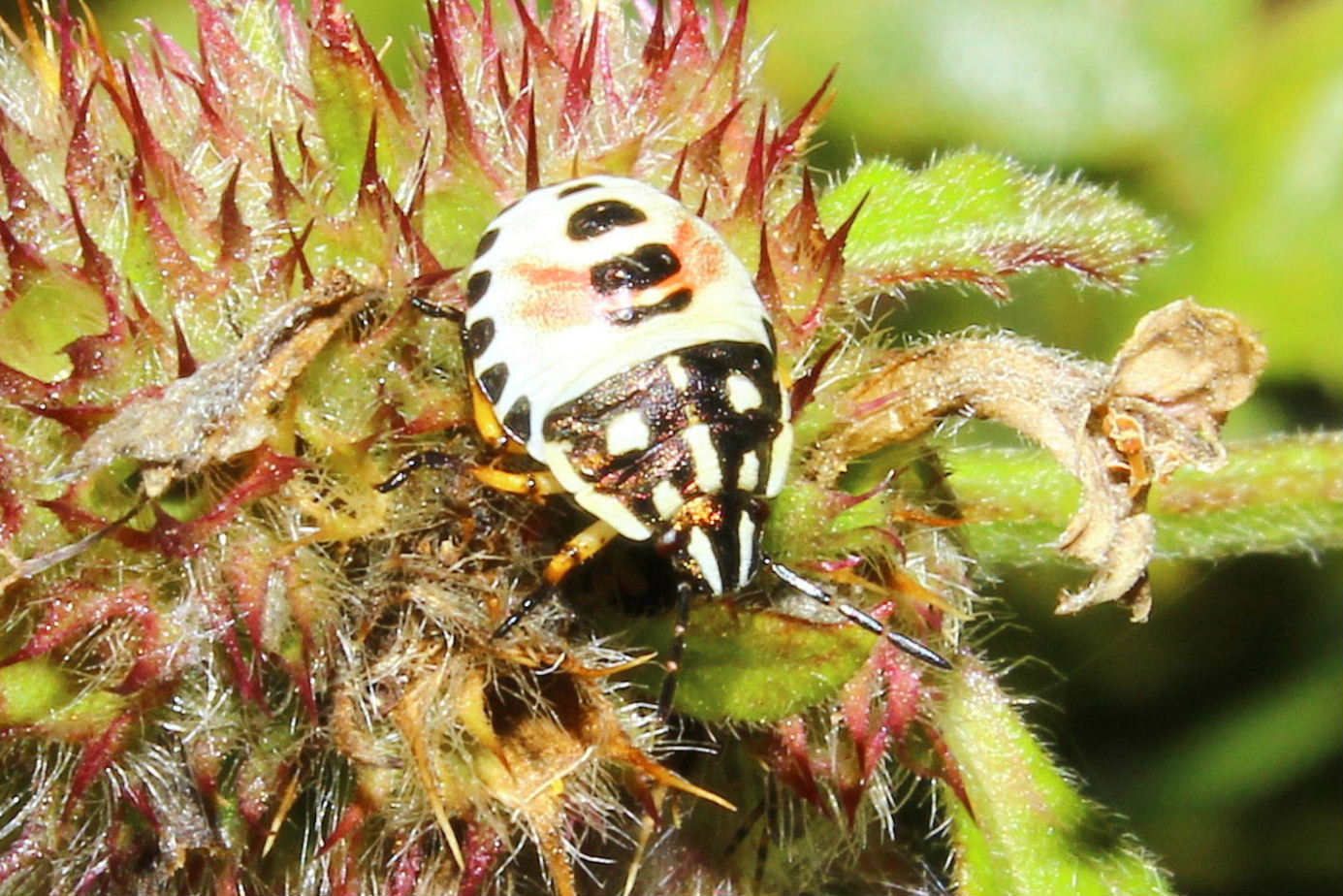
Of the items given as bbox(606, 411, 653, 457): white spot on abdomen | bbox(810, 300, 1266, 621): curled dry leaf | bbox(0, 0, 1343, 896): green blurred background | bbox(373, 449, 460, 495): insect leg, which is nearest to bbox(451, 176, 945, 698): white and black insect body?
bbox(606, 411, 653, 457): white spot on abdomen

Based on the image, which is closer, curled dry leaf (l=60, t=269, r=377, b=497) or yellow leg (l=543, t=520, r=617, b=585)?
curled dry leaf (l=60, t=269, r=377, b=497)

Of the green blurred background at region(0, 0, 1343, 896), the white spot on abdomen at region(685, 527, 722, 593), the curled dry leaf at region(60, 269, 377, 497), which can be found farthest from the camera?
the green blurred background at region(0, 0, 1343, 896)

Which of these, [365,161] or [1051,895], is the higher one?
[365,161]

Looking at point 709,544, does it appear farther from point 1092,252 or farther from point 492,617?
point 1092,252

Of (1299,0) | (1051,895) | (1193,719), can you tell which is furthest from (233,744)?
(1299,0)

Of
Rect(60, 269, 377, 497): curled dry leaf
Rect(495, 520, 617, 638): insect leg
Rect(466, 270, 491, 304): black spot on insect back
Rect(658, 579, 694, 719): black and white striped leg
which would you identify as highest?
Rect(466, 270, 491, 304): black spot on insect back

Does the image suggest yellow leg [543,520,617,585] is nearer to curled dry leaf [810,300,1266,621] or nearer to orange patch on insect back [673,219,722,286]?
orange patch on insect back [673,219,722,286]

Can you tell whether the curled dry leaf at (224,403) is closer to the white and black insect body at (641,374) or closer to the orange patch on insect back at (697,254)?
the white and black insect body at (641,374)
